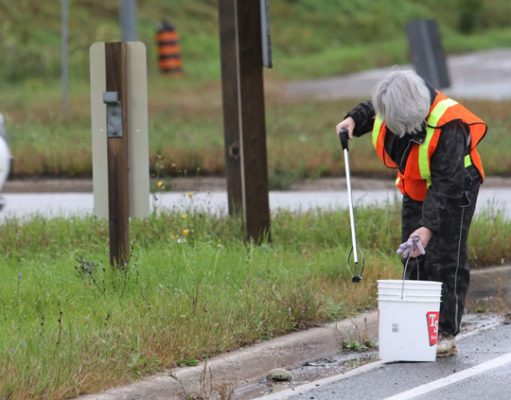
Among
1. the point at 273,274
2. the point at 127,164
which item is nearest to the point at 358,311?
the point at 273,274

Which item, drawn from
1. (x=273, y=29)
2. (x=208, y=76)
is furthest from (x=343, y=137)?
(x=273, y=29)

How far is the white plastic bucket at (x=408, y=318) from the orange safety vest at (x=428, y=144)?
60cm

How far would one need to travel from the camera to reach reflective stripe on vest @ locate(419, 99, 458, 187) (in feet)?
23.5

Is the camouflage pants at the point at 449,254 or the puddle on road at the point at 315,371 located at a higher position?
the camouflage pants at the point at 449,254

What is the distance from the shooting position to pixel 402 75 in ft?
23.2

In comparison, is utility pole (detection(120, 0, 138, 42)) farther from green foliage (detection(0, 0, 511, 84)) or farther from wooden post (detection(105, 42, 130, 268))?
wooden post (detection(105, 42, 130, 268))

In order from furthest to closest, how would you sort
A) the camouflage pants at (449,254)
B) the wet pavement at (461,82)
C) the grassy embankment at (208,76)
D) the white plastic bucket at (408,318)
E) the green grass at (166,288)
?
the wet pavement at (461,82) → the grassy embankment at (208,76) → the camouflage pants at (449,254) → the white plastic bucket at (408,318) → the green grass at (166,288)

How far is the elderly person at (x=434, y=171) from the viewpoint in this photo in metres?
7.09

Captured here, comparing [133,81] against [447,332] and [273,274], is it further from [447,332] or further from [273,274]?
[447,332]

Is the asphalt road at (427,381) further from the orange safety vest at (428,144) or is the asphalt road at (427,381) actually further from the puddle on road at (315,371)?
the orange safety vest at (428,144)

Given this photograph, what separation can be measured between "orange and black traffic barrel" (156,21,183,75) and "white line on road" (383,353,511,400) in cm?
2221

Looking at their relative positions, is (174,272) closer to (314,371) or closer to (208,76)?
(314,371)

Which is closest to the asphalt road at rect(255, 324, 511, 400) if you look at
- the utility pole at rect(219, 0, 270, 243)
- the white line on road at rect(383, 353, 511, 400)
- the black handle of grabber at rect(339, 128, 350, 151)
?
the white line on road at rect(383, 353, 511, 400)

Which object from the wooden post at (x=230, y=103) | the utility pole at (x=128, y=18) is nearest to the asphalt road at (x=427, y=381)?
the wooden post at (x=230, y=103)
